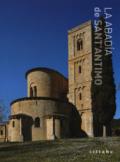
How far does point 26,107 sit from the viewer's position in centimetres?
6444

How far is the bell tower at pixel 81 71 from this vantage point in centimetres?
6825

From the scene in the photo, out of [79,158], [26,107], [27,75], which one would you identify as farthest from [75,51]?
[79,158]

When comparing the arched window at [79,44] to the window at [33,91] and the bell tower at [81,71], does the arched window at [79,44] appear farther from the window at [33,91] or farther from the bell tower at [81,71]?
the window at [33,91]

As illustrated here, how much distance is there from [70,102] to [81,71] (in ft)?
16.6

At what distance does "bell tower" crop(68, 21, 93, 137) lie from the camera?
68.2 meters

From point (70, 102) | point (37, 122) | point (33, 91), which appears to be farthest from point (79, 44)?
point (37, 122)

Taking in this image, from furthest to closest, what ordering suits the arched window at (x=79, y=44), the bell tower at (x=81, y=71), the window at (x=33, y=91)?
the window at (x=33, y=91), the arched window at (x=79, y=44), the bell tower at (x=81, y=71)

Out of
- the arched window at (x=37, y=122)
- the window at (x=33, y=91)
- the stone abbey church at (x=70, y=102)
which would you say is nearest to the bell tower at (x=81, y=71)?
the stone abbey church at (x=70, y=102)

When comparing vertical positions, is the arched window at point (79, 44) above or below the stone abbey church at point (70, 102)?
above

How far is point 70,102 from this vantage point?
2798 inches

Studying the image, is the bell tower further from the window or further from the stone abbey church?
the window

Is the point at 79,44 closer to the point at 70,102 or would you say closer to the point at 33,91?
the point at 70,102

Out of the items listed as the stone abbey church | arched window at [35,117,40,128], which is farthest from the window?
arched window at [35,117,40,128]

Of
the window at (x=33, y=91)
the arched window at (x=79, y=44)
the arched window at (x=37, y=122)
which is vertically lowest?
the arched window at (x=37, y=122)
